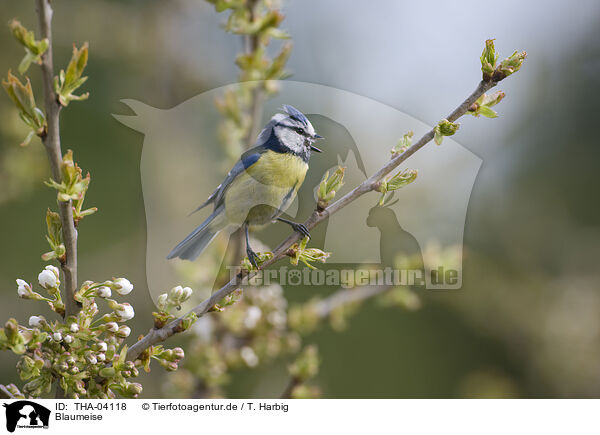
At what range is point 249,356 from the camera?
5.70 ft

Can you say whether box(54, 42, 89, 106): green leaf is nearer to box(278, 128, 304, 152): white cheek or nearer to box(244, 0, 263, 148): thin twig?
box(244, 0, 263, 148): thin twig

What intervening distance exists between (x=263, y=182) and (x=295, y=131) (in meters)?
0.19

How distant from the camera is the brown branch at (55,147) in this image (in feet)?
2.42

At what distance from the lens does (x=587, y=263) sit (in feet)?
8.55

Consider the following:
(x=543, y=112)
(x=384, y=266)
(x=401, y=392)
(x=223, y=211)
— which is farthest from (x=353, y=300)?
(x=543, y=112)

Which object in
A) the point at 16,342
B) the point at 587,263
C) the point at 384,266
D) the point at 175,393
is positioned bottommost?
the point at 16,342

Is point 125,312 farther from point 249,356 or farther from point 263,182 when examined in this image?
point 249,356

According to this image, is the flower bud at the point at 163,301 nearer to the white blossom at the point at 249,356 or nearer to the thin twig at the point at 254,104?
the thin twig at the point at 254,104

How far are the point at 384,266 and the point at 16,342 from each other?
133 centimetres

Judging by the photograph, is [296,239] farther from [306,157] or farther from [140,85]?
[140,85]
